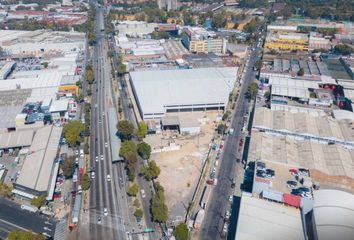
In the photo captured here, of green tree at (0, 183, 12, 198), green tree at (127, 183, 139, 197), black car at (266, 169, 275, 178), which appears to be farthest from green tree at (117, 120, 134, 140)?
black car at (266, 169, 275, 178)

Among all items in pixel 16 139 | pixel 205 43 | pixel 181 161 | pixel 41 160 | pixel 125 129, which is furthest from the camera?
pixel 205 43

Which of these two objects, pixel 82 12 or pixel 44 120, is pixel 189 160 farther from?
pixel 82 12

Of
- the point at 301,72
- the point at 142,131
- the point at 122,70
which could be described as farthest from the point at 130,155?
the point at 301,72

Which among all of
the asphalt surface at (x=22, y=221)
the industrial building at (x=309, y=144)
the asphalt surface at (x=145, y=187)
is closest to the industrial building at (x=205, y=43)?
the asphalt surface at (x=145, y=187)

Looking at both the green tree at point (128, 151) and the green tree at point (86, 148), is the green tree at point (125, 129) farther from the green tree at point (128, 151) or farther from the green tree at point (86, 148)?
the green tree at point (86, 148)

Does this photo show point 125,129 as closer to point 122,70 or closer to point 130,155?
point 130,155
